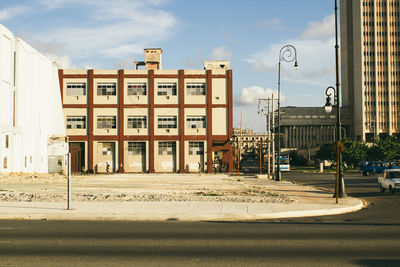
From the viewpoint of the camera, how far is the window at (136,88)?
61562 mm

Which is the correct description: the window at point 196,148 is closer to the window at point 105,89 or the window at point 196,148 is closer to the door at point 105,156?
the door at point 105,156

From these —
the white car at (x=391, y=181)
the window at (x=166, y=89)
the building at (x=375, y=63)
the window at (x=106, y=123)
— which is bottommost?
the white car at (x=391, y=181)

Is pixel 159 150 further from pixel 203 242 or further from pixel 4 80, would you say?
pixel 203 242

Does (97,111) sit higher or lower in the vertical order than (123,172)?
higher

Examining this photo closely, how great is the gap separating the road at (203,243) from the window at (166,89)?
48.2m

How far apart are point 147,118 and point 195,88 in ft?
26.9

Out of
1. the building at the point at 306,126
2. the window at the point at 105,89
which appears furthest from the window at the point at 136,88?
the building at the point at 306,126

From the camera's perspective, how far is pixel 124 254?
8727 millimetres

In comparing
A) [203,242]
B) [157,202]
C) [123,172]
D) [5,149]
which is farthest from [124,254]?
[123,172]

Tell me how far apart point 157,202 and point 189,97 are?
141ft

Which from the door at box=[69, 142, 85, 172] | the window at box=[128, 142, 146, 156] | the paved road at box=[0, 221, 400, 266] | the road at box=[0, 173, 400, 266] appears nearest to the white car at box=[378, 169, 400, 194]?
the road at box=[0, 173, 400, 266]

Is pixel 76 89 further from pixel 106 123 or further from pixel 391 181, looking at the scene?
pixel 391 181

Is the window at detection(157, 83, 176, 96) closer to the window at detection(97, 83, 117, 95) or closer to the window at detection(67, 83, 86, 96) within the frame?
the window at detection(97, 83, 117, 95)

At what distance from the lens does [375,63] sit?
486ft
